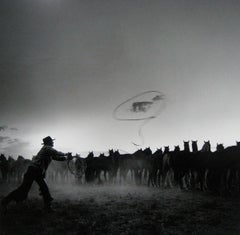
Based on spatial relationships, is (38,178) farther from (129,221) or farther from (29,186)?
(129,221)

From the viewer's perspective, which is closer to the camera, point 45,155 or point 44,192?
point 44,192

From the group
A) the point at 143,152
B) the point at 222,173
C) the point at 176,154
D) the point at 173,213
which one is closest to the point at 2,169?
the point at 143,152

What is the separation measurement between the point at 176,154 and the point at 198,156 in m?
1.70

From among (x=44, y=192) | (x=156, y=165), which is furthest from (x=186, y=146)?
(x=44, y=192)

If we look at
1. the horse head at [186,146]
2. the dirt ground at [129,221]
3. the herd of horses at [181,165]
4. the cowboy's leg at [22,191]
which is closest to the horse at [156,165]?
the herd of horses at [181,165]


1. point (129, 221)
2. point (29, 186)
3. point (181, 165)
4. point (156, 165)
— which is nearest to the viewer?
point (129, 221)

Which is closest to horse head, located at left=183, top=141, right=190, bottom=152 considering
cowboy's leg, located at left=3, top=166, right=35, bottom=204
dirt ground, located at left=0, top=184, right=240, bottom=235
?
dirt ground, located at left=0, top=184, right=240, bottom=235

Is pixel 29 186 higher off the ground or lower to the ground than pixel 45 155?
lower

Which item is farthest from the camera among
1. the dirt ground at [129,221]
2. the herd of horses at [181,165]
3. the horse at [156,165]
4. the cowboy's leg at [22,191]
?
the horse at [156,165]

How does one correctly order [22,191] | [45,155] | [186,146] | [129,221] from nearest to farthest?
[129,221] < [22,191] < [45,155] < [186,146]

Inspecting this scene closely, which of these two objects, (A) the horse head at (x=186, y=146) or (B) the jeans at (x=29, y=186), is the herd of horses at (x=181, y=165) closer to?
(A) the horse head at (x=186, y=146)

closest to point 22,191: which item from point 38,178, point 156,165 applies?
point 38,178

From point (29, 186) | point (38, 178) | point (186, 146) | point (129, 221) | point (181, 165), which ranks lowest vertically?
point (129, 221)

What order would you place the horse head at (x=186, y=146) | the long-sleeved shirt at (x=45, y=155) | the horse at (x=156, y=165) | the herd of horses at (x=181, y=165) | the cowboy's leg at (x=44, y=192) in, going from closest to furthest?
the cowboy's leg at (x=44, y=192) < the long-sleeved shirt at (x=45, y=155) < the herd of horses at (x=181, y=165) < the horse head at (x=186, y=146) < the horse at (x=156, y=165)
